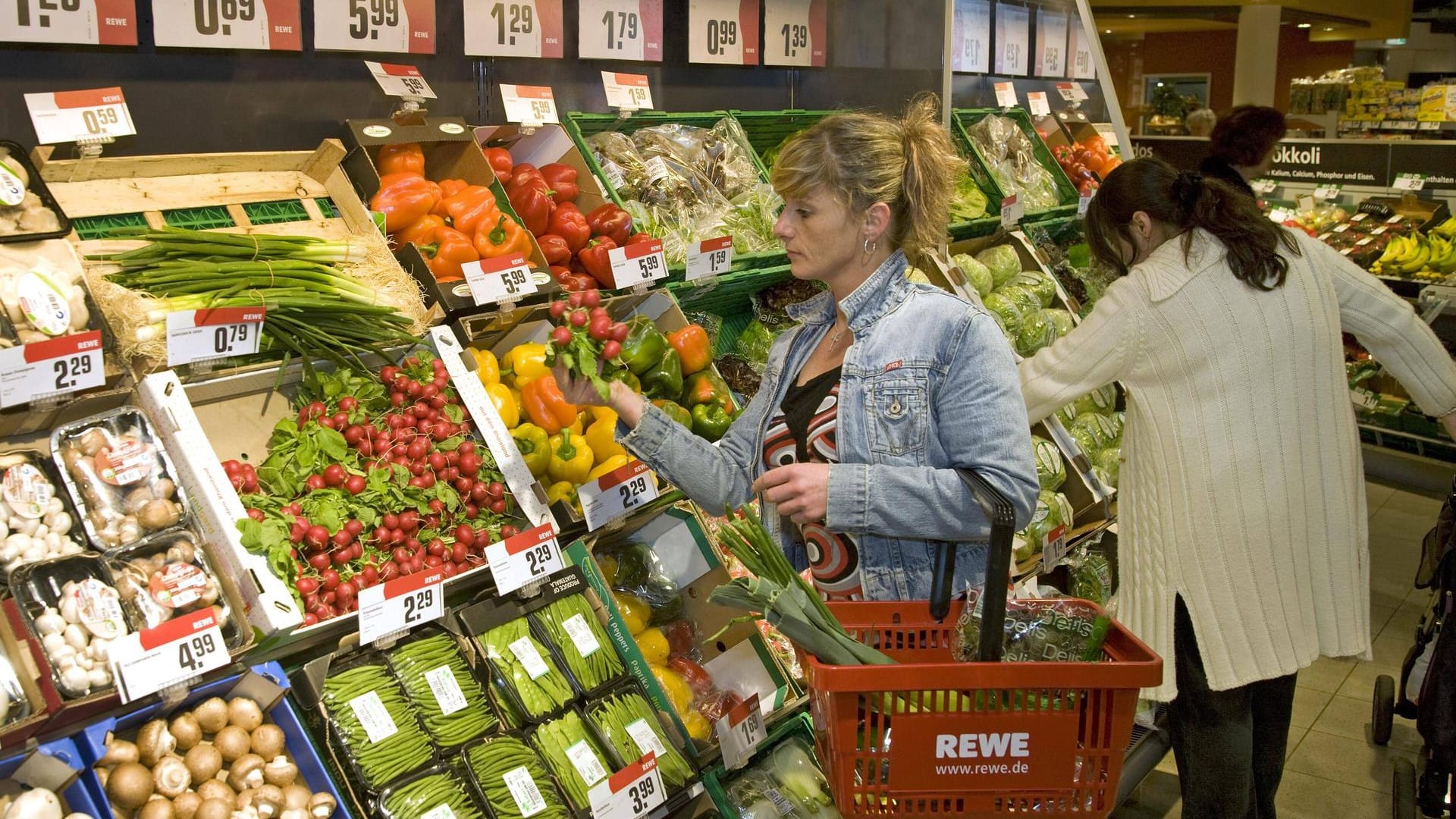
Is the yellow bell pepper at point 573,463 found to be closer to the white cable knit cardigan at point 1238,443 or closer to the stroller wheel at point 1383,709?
the white cable knit cardigan at point 1238,443

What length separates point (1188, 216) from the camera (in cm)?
302

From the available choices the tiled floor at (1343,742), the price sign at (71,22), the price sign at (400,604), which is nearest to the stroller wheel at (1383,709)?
the tiled floor at (1343,742)

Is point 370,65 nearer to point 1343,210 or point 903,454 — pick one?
point 903,454

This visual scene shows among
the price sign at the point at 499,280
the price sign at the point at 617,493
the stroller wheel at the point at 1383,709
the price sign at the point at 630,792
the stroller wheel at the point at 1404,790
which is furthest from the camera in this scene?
the stroller wheel at the point at 1383,709

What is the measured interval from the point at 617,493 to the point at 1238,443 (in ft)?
4.94

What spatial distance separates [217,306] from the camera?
2393 mm

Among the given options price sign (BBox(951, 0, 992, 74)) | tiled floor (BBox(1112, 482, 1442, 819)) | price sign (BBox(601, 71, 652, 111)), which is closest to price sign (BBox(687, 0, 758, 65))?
price sign (BBox(601, 71, 652, 111))

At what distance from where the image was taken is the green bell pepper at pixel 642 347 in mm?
3047

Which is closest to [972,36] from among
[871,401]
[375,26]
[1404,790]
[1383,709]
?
[375,26]

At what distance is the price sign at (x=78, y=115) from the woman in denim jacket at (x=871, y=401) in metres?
1.25

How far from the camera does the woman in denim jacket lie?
2.14m

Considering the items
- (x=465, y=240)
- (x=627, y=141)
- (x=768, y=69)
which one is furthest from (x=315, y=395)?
(x=768, y=69)

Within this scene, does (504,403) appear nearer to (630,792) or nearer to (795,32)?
(630,792)

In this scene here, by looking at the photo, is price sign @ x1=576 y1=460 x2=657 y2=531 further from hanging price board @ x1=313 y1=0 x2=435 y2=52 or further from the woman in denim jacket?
hanging price board @ x1=313 y1=0 x2=435 y2=52
